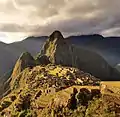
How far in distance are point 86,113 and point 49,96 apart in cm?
3814

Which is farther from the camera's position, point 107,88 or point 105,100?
point 107,88

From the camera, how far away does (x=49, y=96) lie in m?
159

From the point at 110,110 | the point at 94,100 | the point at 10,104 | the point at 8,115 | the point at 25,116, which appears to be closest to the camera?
the point at 110,110

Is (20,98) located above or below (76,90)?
below

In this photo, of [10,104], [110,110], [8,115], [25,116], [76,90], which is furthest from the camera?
[10,104]

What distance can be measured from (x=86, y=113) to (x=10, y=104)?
3176 inches

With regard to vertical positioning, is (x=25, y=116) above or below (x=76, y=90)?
below

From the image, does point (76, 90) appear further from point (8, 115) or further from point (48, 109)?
point (8, 115)

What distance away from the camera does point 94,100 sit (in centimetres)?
12662

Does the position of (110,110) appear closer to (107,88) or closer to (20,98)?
(107,88)

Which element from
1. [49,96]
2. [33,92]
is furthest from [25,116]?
[33,92]

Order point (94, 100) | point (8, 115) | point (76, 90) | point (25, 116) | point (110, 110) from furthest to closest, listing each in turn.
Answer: point (8, 115) < point (25, 116) < point (76, 90) < point (94, 100) < point (110, 110)

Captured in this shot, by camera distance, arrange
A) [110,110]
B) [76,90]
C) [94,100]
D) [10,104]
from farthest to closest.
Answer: [10,104]
[76,90]
[94,100]
[110,110]

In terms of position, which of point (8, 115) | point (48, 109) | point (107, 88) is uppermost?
point (107, 88)
